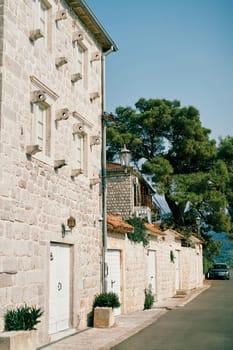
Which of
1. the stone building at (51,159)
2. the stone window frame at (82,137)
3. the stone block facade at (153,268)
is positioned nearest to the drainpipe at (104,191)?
the stone building at (51,159)

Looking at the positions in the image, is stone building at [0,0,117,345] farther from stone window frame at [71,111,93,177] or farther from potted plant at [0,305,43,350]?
potted plant at [0,305,43,350]

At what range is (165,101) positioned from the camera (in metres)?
44.3

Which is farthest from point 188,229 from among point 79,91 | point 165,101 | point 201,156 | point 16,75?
point 16,75

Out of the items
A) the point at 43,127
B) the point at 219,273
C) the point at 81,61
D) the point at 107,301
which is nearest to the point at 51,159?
the point at 43,127

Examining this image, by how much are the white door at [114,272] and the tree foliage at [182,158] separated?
2285 centimetres

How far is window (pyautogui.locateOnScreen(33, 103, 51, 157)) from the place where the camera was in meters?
11.2

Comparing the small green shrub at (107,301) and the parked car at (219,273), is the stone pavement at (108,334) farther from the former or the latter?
the parked car at (219,273)

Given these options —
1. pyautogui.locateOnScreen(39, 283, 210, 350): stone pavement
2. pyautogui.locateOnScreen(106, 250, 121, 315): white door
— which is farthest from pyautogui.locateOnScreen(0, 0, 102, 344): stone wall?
pyautogui.locateOnScreen(106, 250, 121, 315): white door

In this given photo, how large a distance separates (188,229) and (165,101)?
11785mm

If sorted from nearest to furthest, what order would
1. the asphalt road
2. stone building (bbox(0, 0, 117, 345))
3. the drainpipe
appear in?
stone building (bbox(0, 0, 117, 345)), the asphalt road, the drainpipe

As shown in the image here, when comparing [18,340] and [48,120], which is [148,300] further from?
[18,340]

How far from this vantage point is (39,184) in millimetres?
10945

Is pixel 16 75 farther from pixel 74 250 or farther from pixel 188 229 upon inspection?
pixel 188 229

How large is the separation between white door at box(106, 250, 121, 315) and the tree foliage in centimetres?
2285
